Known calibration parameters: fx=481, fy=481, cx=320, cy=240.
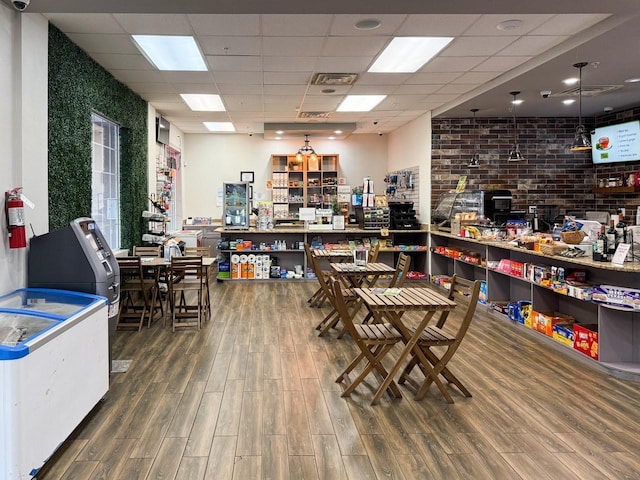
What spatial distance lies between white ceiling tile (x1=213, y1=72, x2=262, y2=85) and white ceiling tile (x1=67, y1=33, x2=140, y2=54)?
1263mm

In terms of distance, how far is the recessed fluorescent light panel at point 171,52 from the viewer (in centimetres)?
517

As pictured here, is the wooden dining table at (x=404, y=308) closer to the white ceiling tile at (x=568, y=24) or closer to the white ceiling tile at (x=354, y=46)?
the white ceiling tile at (x=354, y=46)

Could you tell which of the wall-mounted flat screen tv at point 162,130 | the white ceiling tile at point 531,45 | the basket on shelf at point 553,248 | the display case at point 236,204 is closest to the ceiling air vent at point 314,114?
the display case at point 236,204

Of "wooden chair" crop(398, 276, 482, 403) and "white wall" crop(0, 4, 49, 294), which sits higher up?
"white wall" crop(0, 4, 49, 294)

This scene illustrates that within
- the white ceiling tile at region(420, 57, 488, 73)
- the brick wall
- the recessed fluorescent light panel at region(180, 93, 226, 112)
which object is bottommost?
the brick wall

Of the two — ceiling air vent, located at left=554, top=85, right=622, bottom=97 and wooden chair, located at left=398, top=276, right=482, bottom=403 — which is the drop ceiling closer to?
ceiling air vent, located at left=554, top=85, right=622, bottom=97

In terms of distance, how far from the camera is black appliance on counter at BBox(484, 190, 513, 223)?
27.8ft

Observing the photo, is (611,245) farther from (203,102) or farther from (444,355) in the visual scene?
(203,102)

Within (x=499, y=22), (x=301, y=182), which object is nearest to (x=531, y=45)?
(x=499, y=22)

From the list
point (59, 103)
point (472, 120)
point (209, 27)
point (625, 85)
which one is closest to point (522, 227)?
point (625, 85)

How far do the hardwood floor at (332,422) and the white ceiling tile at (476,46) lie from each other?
130 inches

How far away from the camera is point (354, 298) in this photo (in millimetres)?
5715

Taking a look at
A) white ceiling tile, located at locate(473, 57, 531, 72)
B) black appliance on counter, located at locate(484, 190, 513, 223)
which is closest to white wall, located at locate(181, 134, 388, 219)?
black appliance on counter, located at locate(484, 190, 513, 223)

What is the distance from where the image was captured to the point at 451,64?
6047 millimetres
